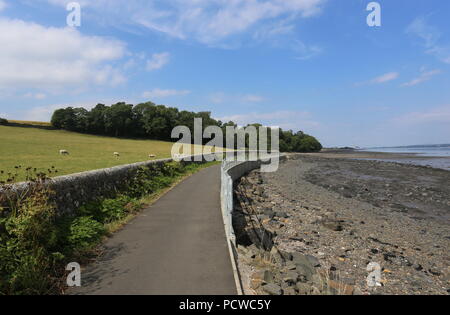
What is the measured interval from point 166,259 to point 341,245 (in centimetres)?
691

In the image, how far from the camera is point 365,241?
10.8m

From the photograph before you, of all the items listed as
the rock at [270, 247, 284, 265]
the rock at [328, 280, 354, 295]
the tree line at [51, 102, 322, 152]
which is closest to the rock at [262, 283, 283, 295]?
the rock at [328, 280, 354, 295]

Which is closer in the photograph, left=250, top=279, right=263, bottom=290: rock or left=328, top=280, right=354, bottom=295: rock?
left=250, top=279, right=263, bottom=290: rock

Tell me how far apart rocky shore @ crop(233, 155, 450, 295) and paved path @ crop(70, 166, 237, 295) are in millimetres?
778

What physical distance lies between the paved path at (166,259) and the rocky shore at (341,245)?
0.78m

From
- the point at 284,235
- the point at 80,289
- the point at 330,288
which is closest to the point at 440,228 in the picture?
the point at 284,235

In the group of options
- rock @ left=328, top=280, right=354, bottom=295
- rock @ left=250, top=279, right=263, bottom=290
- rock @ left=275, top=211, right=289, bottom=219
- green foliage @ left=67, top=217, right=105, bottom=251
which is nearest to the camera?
rock @ left=250, top=279, right=263, bottom=290

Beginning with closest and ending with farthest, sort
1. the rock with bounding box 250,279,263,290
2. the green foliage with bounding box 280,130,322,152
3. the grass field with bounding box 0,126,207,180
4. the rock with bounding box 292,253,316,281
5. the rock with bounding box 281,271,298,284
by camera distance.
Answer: the rock with bounding box 250,279,263,290 → the rock with bounding box 281,271,298,284 → the rock with bounding box 292,253,316,281 → the grass field with bounding box 0,126,207,180 → the green foliage with bounding box 280,130,322,152

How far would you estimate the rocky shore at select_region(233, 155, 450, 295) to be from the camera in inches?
279

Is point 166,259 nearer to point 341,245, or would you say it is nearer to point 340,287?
point 340,287

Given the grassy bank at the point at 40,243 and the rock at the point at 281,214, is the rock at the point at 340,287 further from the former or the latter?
the rock at the point at 281,214

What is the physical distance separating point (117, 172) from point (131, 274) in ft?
25.3

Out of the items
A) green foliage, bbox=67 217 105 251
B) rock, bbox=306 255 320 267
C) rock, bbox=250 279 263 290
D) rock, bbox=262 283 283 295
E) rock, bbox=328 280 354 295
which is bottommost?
rock, bbox=306 255 320 267

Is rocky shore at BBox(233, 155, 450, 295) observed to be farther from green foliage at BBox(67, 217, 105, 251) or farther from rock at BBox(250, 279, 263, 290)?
green foliage at BBox(67, 217, 105, 251)
